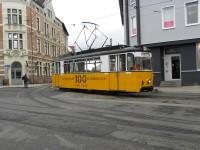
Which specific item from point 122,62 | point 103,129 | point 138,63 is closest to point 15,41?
point 122,62

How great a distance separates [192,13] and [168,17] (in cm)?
217

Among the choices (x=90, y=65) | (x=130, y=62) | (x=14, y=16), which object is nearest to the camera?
(x=130, y=62)

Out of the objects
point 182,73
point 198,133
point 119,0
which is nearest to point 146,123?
point 198,133

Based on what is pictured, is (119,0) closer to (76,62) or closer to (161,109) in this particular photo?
(76,62)

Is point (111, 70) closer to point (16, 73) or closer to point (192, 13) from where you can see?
point (192, 13)

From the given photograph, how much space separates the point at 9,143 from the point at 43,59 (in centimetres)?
5493

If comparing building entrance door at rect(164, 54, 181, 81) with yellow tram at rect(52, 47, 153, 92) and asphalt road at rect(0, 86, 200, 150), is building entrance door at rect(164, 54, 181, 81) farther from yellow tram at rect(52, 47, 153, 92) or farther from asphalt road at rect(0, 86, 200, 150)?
asphalt road at rect(0, 86, 200, 150)

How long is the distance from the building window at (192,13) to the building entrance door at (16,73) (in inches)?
1240

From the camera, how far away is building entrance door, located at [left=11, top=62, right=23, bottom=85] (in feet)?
177

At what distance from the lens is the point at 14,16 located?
54719 millimetres

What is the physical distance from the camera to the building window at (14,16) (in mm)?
54219

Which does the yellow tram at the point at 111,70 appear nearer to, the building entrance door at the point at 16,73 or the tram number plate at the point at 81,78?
the tram number plate at the point at 81,78

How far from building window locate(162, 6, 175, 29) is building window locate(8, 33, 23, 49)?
2943 cm

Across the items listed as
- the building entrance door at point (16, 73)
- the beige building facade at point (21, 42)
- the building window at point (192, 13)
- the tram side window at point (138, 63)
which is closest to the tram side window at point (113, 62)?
the tram side window at point (138, 63)
